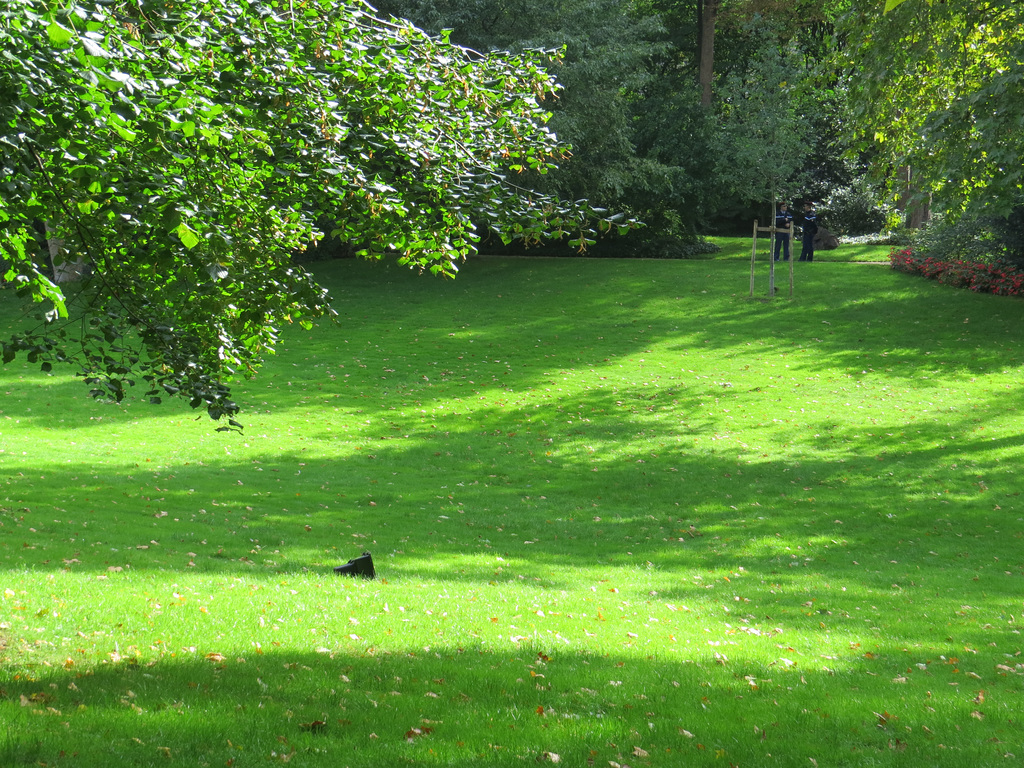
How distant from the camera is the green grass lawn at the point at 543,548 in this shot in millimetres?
6191

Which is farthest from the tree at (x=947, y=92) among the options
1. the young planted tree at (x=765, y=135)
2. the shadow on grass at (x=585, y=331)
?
the young planted tree at (x=765, y=135)

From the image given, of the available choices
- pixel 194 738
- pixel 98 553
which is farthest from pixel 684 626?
pixel 98 553

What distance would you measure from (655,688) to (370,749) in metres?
2.61

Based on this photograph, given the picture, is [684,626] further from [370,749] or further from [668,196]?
[668,196]

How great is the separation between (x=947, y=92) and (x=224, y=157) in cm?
1590

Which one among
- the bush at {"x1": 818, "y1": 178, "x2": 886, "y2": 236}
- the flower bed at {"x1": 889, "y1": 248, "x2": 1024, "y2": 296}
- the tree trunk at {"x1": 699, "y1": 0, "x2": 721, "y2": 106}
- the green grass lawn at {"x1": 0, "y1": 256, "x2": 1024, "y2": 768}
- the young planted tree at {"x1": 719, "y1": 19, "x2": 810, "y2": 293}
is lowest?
the green grass lawn at {"x1": 0, "y1": 256, "x2": 1024, "y2": 768}

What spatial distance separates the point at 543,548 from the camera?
534 inches

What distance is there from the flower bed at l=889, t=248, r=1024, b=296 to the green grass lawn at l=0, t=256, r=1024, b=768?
0.96 metres

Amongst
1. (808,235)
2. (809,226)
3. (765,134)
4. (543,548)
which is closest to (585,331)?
(808,235)

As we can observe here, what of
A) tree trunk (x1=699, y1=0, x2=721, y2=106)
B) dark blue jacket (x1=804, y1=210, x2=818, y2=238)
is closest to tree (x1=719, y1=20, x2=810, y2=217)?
tree trunk (x1=699, y1=0, x2=721, y2=106)

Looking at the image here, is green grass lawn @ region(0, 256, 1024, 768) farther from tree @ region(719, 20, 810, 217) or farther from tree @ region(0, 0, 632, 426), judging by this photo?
tree @ region(719, 20, 810, 217)

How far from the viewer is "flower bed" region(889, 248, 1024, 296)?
1235 inches

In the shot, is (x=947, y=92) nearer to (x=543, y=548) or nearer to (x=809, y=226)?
(x=543, y=548)

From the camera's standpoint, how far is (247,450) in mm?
18172
